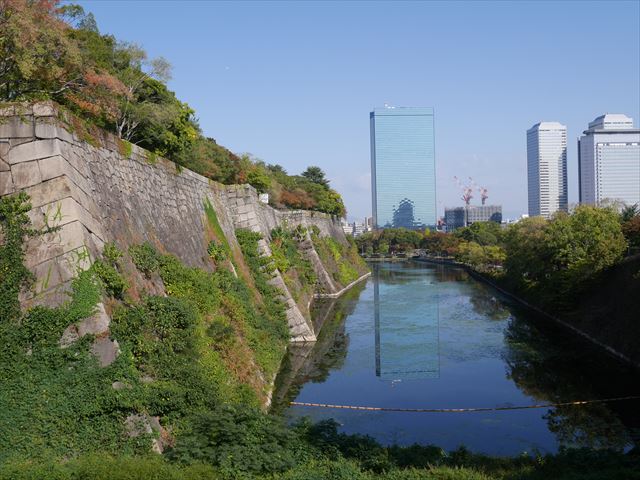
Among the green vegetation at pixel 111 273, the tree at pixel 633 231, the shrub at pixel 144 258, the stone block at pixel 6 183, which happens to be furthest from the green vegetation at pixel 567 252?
the stone block at pixel 6 183

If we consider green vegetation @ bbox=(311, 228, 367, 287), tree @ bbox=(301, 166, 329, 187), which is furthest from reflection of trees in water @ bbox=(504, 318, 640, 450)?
tree @ bbox=(301, 166, 329, 187)

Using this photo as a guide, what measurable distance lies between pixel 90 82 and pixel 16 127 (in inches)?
223

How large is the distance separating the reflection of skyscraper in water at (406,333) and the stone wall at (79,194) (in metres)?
8.48

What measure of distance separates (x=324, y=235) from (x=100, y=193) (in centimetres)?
4059

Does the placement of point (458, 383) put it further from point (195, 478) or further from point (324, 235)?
point (324, 235)

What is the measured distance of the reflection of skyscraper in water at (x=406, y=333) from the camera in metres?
20.9

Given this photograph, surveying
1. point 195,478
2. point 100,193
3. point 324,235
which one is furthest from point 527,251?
point 195,478

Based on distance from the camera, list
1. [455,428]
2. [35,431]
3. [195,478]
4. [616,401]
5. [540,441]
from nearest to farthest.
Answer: [195,478] → [35,431] → [540,441] → [455,428] → [616,401]

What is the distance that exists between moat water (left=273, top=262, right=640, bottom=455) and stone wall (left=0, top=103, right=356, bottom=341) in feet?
20.0

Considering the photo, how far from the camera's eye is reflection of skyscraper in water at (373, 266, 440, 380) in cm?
2091

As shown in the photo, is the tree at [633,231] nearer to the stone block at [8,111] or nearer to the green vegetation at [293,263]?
the green vegetation at [293,263]

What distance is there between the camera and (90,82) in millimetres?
15188

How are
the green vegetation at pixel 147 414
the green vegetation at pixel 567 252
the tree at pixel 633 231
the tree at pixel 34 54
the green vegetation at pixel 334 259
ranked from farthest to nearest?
1. the green vegetation at pixel 334 259
2. the tree at pixel 633 231
3. the green vegetation at pixel 567 252
4. the tree at pixel 34 54
5. the green vegetation at pixel 147 414

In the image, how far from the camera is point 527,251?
131 ft
